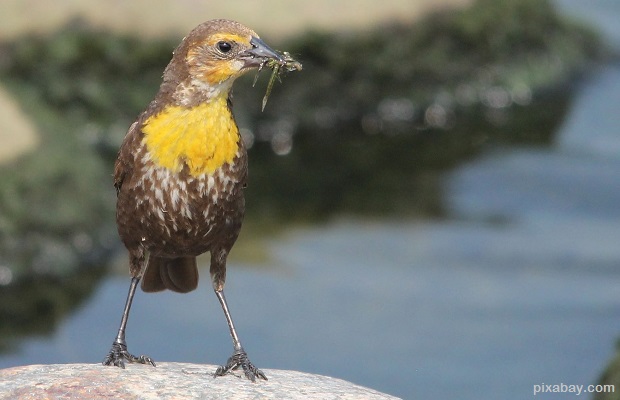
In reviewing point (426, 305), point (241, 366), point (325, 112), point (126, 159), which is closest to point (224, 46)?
point (126, 159)

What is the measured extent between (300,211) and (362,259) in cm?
105

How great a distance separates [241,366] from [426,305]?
12.5ft

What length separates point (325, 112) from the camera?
43.9ft

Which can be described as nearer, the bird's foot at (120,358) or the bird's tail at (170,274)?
the bird's foot at (120,358)

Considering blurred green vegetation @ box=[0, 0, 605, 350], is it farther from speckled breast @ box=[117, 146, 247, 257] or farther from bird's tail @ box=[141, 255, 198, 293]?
speckled breast @ box=[117, 146, 247, 257]

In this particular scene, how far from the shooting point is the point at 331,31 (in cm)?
1317

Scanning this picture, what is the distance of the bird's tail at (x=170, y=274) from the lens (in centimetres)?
684

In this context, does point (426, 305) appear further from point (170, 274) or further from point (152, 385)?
point (152, 385)

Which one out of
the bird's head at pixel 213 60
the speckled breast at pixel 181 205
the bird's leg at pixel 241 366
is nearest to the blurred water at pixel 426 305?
the bird's leg at pixel 241 366

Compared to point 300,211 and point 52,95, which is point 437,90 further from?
point 52,95

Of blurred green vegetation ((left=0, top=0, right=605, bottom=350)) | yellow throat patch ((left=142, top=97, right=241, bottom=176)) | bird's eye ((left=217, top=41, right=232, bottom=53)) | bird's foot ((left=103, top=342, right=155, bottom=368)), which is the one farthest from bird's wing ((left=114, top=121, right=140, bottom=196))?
blurred green vegetation ((left=0, top=0, right=605, bottom=350))

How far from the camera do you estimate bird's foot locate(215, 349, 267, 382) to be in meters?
6.39

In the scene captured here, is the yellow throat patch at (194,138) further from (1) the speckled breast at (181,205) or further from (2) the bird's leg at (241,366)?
(2) the bird's leg at (241,366)

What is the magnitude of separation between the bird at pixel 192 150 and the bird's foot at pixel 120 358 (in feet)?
1.18
